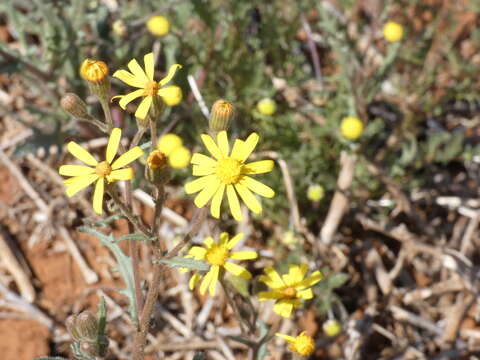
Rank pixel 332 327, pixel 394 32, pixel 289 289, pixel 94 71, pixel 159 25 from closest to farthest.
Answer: pixel 94 71 < pixel 289 289 < pixel 332 327 < pixel 159 25 < pixel 394 32

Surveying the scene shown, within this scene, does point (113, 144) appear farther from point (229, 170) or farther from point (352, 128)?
point (352, 128)

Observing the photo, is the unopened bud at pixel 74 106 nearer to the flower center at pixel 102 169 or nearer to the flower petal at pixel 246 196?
the flower center at pixel 102 169

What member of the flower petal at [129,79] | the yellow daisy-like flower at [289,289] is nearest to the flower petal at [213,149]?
the flower petal at [129,79]

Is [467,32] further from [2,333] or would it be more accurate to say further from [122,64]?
[2,333]

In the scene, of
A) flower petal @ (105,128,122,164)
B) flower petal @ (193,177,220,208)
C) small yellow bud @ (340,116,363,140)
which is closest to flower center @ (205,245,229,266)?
flower petal @ (193,177,220,208)

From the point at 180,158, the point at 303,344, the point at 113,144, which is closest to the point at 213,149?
the point at 180,158

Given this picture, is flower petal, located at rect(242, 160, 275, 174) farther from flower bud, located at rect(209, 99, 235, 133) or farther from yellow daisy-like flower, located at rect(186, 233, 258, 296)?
yellow daisy-like flower, located at rect(186, 233, 258, 296)
